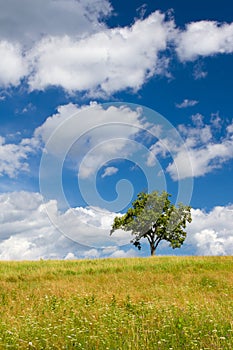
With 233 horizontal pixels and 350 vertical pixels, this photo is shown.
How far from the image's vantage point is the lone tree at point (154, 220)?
169 ft

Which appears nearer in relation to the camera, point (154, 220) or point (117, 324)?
point (117, 324)

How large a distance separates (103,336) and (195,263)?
62.4ft

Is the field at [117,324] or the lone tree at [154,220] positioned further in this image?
the lone tree at [154,220]

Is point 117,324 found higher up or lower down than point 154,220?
lower down

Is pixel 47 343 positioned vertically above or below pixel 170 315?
below

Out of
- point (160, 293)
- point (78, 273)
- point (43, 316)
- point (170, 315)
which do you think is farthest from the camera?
point (78, 273)

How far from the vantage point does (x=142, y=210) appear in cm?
5262

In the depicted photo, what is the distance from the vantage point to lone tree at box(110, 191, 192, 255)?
169 feet

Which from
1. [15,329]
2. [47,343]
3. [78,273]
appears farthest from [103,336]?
[78,273]

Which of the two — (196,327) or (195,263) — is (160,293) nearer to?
(196,327)

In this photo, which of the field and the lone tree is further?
the lone tree

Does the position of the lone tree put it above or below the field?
above

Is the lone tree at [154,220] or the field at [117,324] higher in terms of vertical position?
the lone tree at [154,220]

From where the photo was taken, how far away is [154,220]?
5159 centimetres
